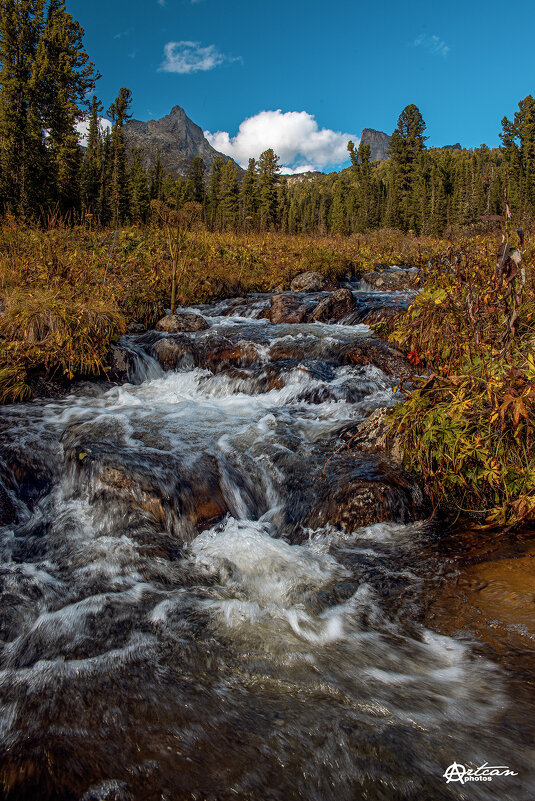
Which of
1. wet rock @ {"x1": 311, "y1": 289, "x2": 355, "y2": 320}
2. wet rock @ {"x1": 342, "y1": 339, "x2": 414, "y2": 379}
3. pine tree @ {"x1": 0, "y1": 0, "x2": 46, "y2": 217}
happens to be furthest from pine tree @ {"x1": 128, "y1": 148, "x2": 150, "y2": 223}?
wet rock @ {"x1": 342, "y1": 339, "x2": 414, "y2": 379}

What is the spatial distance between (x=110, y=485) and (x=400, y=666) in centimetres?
300

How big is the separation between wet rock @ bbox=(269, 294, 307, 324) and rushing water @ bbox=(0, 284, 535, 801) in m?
5.88

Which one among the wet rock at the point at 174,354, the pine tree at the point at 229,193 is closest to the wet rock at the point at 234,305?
the wet rock at the point at 174,354

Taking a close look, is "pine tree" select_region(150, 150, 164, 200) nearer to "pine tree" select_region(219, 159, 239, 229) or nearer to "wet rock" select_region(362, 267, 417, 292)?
"pine tree" select_region(219, 159, 239, 229)

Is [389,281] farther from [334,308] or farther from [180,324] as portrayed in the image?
[180,324]

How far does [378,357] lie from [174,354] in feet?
13.0

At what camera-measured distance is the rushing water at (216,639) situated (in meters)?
1.81

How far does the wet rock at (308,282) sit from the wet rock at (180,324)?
556 centimetres

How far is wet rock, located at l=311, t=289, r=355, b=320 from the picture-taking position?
36.1 feet

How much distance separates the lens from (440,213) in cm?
Result: 4706

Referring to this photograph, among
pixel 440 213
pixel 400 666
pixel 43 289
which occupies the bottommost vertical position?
pixel 400 666

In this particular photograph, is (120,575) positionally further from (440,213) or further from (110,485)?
(440,213)

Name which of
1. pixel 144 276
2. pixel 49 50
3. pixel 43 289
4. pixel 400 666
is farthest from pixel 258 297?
pixel 49 50

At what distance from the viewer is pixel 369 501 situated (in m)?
4.01
